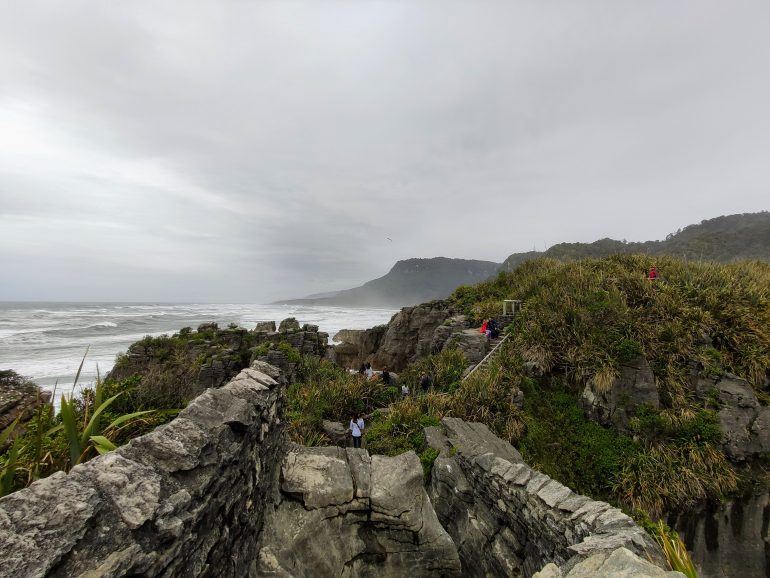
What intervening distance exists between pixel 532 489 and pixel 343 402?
22.2 ft

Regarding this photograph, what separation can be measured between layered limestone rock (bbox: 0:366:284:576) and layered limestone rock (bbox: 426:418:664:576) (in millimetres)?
3077

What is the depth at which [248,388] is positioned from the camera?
3803 millimetres

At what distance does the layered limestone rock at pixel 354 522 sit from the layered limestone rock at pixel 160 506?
0.56 metres

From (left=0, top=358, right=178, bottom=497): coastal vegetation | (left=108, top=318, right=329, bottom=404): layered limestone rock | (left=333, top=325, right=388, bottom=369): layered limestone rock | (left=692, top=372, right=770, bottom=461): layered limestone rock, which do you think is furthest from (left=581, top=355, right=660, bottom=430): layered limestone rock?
(left=333, top=325, right=388, bottom=369): layered limestone rock

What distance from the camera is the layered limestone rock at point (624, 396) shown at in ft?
27.3

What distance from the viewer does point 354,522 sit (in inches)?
175

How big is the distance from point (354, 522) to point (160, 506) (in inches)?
127

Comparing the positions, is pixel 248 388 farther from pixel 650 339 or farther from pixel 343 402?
pixel 650 339

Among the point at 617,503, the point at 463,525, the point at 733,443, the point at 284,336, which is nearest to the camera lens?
the point at 463,525

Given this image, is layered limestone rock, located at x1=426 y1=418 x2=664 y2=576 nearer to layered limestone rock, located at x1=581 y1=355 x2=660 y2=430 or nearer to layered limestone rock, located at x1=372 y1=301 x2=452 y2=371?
layered limestone rock, located at x1=581 y1=355 x2=660 y2=430

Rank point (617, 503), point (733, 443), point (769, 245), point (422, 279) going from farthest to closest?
point (422, 279) < point (769, 245) < point (733, 443) < point (617, 503)

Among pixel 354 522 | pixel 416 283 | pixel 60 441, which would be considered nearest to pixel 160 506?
pixel 60 441

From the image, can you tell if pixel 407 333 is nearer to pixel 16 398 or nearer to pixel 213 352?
pixel 213 352

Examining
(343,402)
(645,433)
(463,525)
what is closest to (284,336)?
(343,402)
